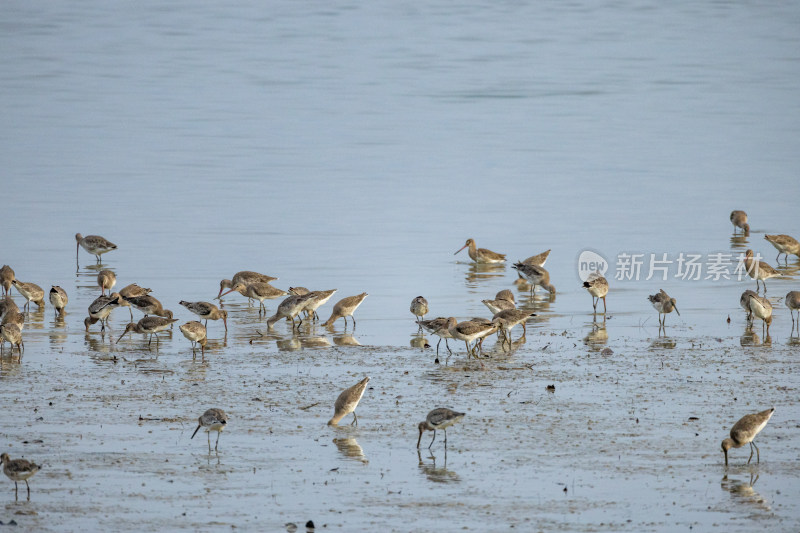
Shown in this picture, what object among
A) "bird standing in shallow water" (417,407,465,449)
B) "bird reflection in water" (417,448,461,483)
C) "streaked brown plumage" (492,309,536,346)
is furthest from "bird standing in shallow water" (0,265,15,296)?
"bird reflection in water" (417,448,461,483)

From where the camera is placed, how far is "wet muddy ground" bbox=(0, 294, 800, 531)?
830 centimetres

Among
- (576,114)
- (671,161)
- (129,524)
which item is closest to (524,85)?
(576,114)

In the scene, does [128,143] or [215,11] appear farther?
[215,11]

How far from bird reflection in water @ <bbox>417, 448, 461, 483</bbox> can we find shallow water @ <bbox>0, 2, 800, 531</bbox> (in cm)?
5

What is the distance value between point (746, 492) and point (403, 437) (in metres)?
2.94

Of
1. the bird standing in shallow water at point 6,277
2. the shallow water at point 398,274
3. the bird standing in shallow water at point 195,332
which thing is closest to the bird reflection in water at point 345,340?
the shallow water at point 398,274

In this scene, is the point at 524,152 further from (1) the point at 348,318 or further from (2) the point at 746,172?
(1) the point at 348,318

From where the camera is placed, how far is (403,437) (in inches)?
397

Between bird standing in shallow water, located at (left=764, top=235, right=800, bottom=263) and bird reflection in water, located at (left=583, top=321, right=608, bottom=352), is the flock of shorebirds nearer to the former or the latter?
bird standing in shallow water, located at (left=764, top=235, right=800, bottom=263)

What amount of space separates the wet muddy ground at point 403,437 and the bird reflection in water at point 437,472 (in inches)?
0.9

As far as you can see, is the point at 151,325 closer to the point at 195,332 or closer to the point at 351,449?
the point at 195,332

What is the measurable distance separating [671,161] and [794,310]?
52.0 feet

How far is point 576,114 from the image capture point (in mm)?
40500

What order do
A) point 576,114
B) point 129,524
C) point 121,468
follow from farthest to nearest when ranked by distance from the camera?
point 576,114
point 121,468
point 129,524
